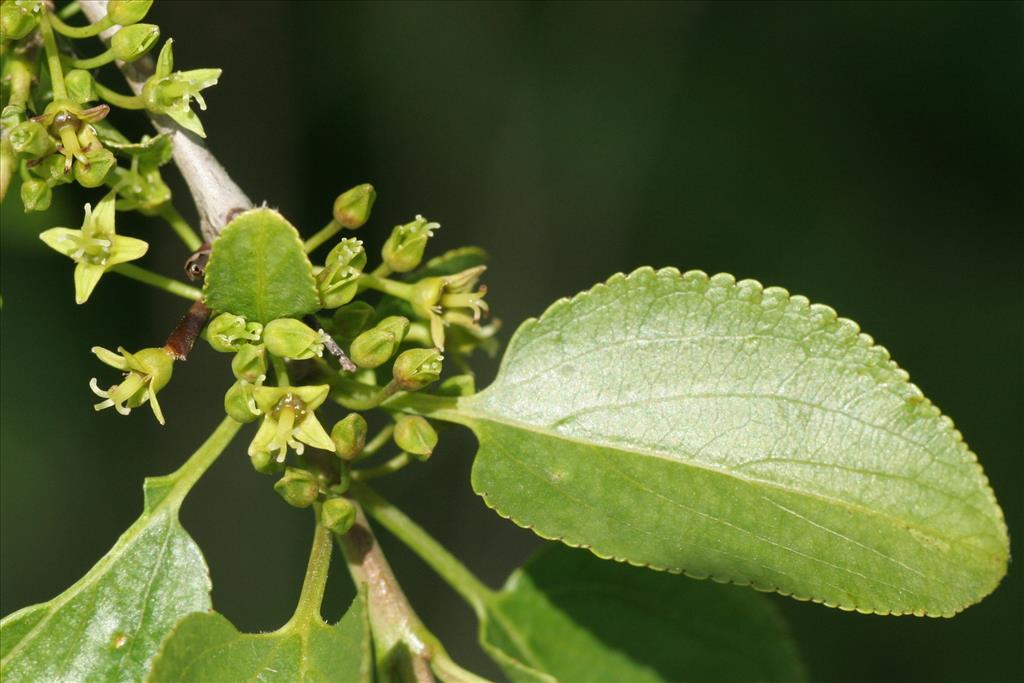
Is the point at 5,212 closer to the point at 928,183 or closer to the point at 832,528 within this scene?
the point at 832,528

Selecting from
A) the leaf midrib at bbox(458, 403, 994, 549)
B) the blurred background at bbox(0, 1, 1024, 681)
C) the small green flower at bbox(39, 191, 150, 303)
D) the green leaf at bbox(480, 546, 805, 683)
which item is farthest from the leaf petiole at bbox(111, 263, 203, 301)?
the blurred background at bbox(0, 1, 1024, 681)

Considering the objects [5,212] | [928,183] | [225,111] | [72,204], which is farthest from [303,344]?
[928,183]

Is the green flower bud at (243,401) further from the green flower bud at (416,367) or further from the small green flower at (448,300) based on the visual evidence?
the small green flower at (448,300)

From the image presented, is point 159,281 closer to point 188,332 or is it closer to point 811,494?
point 188,332

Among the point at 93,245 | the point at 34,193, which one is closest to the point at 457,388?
the point at 93,245

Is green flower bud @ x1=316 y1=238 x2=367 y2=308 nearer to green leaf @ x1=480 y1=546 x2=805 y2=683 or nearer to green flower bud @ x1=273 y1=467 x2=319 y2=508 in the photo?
green flower bud @ x1=273 y1=467 x2=319 y2=508

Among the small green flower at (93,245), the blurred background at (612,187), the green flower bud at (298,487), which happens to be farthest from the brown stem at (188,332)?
the blurred background at (612,187)

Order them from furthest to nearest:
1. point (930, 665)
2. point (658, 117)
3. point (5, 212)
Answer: point (658, 117) < point (930, 665) < point (5, 212)
